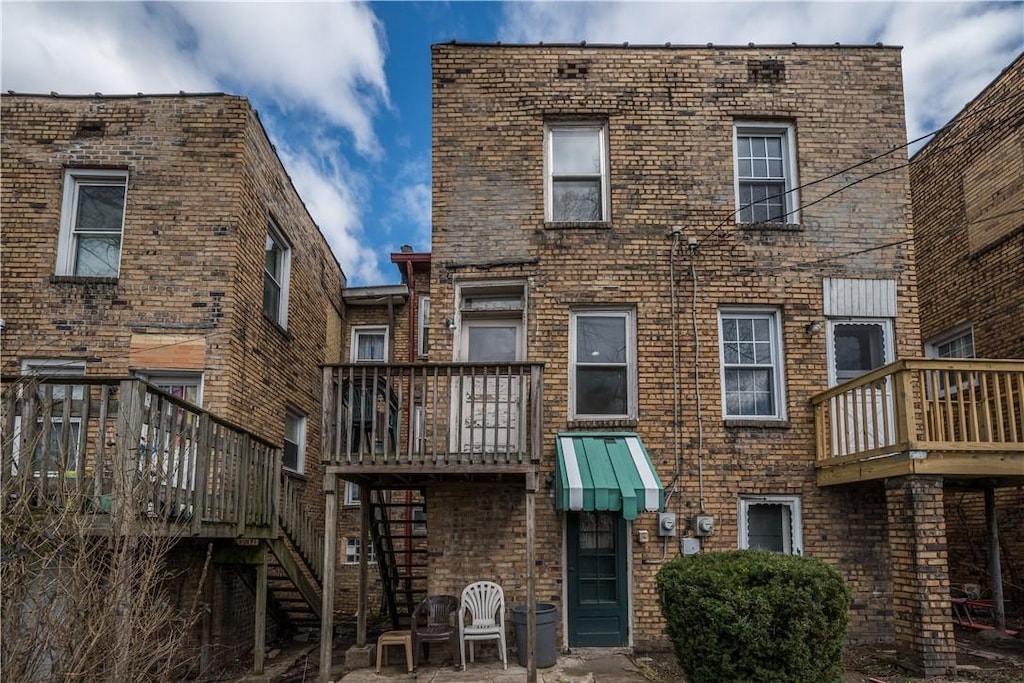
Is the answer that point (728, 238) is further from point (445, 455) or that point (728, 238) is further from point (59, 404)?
point (59, 404)

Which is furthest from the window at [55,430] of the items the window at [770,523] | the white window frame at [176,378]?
the window at [770,523]

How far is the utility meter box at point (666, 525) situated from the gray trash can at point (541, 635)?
1783 mm

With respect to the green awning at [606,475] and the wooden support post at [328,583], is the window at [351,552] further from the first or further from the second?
the green awning at [606,475]

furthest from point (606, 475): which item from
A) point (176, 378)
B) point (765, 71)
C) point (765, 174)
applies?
point (765, 71)

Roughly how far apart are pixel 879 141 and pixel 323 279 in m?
10.5

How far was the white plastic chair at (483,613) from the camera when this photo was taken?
8.59m

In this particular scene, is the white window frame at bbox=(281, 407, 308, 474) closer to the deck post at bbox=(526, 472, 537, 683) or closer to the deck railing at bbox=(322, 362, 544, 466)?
the deck railing at bbox=(322, 362, 544, 466)

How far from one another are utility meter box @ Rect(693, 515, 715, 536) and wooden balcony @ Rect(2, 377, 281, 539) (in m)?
5.65

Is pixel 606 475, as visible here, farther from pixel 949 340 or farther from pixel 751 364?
pixel 949 340

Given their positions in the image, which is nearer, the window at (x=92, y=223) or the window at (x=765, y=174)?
the window at (x=92, y=223)

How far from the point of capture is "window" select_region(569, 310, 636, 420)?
9.92 metres

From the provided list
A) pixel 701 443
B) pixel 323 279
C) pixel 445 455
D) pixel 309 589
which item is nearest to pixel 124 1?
pixel 323 279

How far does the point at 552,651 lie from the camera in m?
8.62

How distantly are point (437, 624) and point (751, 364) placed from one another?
18.4ft
